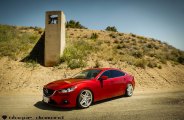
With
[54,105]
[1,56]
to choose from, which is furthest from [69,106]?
[1,56]

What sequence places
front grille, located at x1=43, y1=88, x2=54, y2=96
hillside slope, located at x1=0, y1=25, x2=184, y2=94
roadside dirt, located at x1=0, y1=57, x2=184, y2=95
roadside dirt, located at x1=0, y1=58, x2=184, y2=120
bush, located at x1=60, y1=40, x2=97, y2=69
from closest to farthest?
roadside dirt, located at x1=0, y1=58, x2=184, y2=120
front grille, located at x1=43, y1=88, x2=54, y2=96
roadside dirt, located at x1=0, y1=57, x2=184, y2=95
hillside slope, located at x1=0, y1=25, x2=184, y2=94
bush, located at x1=60, y1=40, x2=97, y2=69

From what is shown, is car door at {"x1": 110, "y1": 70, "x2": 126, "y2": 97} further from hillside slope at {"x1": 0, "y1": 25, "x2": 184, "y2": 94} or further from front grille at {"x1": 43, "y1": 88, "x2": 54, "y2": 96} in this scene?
hillside slope at {"x1": 0, "y1": 25, "x2": 184, "y2": 94}

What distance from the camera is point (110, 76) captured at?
7758 mm

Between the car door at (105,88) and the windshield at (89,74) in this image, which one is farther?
the windshield at (89,74)

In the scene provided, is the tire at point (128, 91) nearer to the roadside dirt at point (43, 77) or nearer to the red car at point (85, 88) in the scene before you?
the red car at point (85, 88)

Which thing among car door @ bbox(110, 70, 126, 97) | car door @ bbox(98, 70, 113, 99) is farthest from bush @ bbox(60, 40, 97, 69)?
car door @ bbox(98, 70, 113, 99)

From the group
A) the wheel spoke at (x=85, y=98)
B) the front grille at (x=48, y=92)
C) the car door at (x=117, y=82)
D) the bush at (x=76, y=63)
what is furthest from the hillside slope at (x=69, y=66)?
the wheel spoke at (x=85, y=98)

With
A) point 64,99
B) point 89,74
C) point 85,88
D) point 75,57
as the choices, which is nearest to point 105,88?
point 89,74

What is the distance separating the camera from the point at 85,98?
6.45 m

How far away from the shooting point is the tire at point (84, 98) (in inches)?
246

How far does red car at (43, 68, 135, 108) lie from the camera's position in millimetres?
6039

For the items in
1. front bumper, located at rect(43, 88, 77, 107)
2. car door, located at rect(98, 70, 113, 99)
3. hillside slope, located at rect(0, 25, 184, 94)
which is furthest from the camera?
hillside slope, located at rect(0, 25, 184, 94)

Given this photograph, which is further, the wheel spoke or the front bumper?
the wheel spoke

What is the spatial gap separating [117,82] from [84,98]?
2071 millimetres
